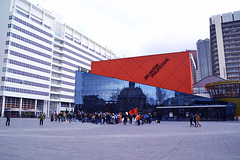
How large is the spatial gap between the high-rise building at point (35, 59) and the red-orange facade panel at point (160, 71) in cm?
2743

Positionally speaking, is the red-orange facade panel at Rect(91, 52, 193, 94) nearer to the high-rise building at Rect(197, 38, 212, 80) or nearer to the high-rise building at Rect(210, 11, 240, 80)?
the high-rise building at Rect(210, 11, 240, 80)

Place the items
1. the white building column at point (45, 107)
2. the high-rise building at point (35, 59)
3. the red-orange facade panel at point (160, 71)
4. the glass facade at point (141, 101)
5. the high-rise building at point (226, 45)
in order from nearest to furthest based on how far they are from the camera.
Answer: the glass facade at point (141, 101) → the red-orange facade panel at point (160, 71) → the high-rise building at point (35, 59) → the white building column at point (45, 107) → the high-rise building at point (226, 45)

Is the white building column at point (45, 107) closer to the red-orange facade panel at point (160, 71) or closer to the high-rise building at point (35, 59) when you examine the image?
the high-rise building at point (35, 59)

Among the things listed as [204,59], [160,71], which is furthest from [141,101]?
[204,59]

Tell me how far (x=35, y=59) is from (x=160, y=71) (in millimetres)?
44810

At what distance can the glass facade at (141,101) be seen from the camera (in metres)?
36.8

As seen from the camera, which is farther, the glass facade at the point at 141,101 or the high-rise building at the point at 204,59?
the high-rise building at the point at 204,59

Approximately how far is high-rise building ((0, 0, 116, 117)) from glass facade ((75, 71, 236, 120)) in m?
25.0

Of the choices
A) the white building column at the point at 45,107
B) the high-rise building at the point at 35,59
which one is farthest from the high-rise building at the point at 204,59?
the white building column at the point at 45,107

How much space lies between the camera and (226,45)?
299 feet

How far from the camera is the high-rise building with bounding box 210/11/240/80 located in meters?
88.5

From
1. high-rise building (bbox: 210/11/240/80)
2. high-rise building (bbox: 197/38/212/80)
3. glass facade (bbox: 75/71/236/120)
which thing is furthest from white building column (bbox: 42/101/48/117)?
high-rise building (bbox: 197/38/212/80)

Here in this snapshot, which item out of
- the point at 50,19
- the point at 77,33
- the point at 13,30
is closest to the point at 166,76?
the point at 13,30

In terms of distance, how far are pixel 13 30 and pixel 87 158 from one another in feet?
211
